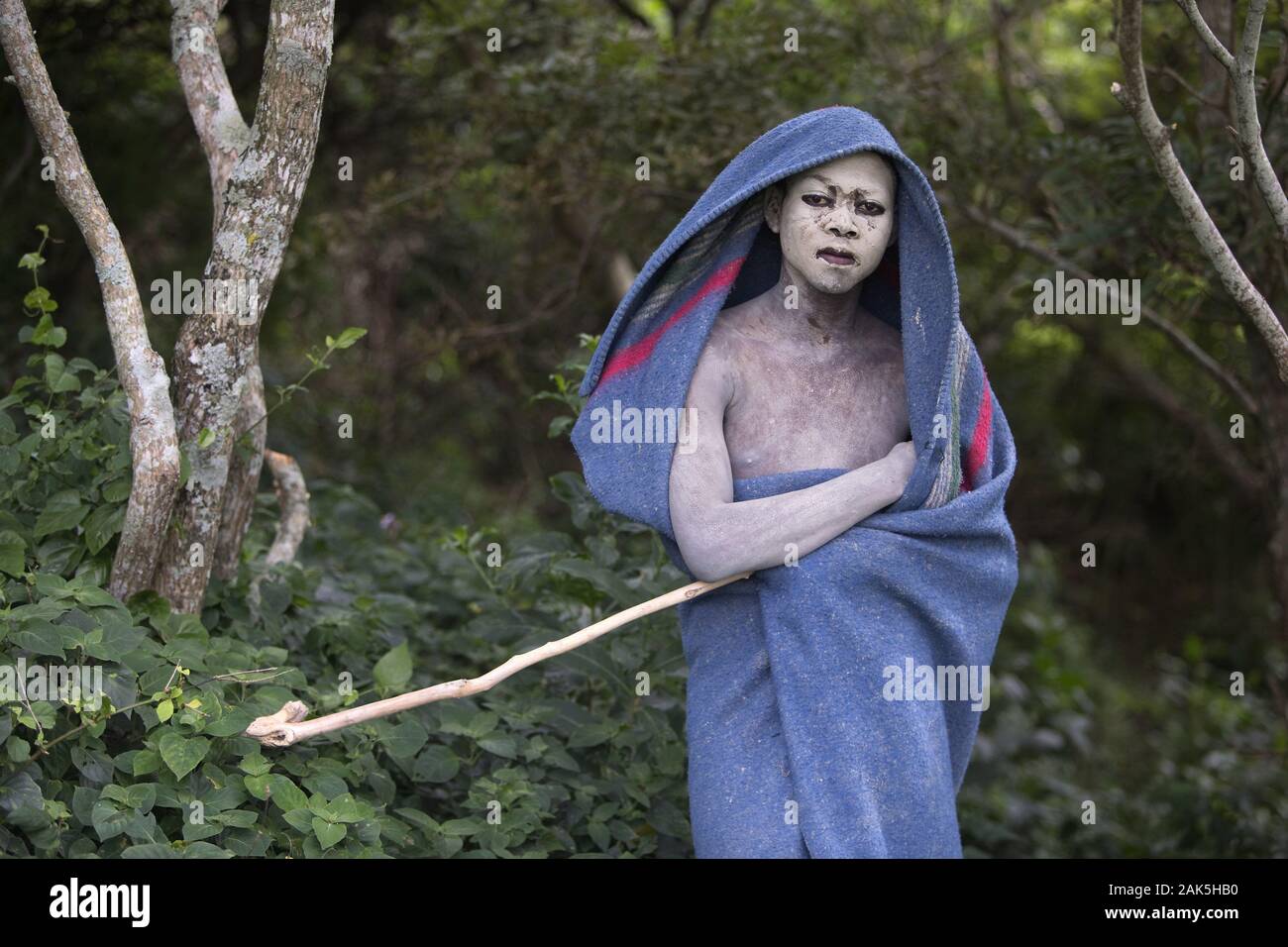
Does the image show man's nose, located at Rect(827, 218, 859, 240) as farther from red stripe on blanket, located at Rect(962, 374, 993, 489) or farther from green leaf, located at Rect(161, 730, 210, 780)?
green leaf, located at Rect(161, 730, 210, 780)

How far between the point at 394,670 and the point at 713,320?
3.82 ft

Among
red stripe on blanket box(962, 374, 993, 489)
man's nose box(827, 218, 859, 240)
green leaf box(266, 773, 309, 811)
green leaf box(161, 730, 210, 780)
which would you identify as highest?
man's nose box(827, 218, 859, 240)

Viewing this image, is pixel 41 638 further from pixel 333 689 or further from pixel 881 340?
pixel 881 340

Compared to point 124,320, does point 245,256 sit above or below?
above

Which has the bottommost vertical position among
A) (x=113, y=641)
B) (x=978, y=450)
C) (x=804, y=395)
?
(x=113, y=641)

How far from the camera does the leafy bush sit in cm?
294

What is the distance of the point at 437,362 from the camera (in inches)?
288

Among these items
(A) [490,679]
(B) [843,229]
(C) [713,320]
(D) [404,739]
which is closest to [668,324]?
(C) [713,320]

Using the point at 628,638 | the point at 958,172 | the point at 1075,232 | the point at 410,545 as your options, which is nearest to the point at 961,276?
the point at 958,172

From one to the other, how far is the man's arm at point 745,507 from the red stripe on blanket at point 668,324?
199mm

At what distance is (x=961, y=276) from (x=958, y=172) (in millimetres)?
1747

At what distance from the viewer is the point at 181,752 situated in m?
2.93

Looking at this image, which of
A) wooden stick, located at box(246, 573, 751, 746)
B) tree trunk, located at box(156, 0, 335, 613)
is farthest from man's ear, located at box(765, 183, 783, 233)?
tree trunk, located at box(156, 0, 335, 613)

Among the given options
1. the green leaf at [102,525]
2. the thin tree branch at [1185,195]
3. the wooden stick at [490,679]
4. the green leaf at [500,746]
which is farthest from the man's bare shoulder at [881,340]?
the green leaf at [102,525]
